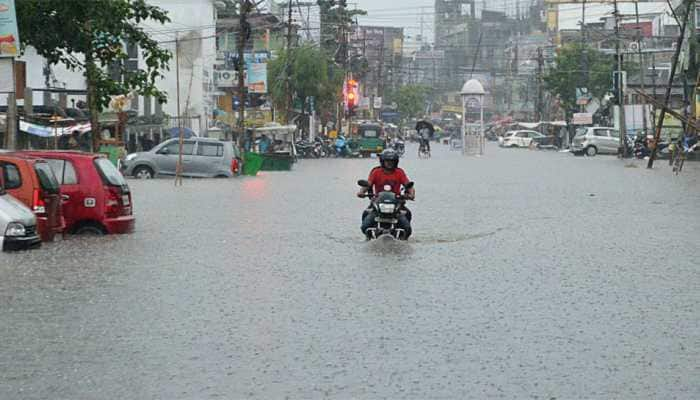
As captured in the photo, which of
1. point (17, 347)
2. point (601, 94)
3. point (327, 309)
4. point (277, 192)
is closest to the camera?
point (17, 347)

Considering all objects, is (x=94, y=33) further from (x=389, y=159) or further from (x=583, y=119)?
(x=583, y=119)

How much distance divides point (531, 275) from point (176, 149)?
94.6 feet

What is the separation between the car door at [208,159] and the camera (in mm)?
44156

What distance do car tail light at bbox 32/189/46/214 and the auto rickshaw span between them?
2431 inches

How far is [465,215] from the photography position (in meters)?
27.4

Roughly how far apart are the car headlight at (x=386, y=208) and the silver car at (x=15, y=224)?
15.7ft

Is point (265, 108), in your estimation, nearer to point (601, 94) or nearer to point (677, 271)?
point (601, 94)

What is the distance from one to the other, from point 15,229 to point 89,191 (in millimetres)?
2931

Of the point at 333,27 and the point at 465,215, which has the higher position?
the point at 333,27

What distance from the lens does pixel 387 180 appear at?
20078 mm

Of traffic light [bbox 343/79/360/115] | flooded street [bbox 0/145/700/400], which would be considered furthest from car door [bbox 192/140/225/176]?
traffic light [bbox 343/79/360/115]

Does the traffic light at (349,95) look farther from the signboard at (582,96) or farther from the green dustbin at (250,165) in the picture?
the green dustbin at (250,165)

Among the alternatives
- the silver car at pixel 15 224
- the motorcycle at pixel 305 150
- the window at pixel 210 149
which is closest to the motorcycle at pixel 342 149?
the motorcycle at pixel 305 150

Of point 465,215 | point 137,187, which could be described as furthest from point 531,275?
point 137,187
